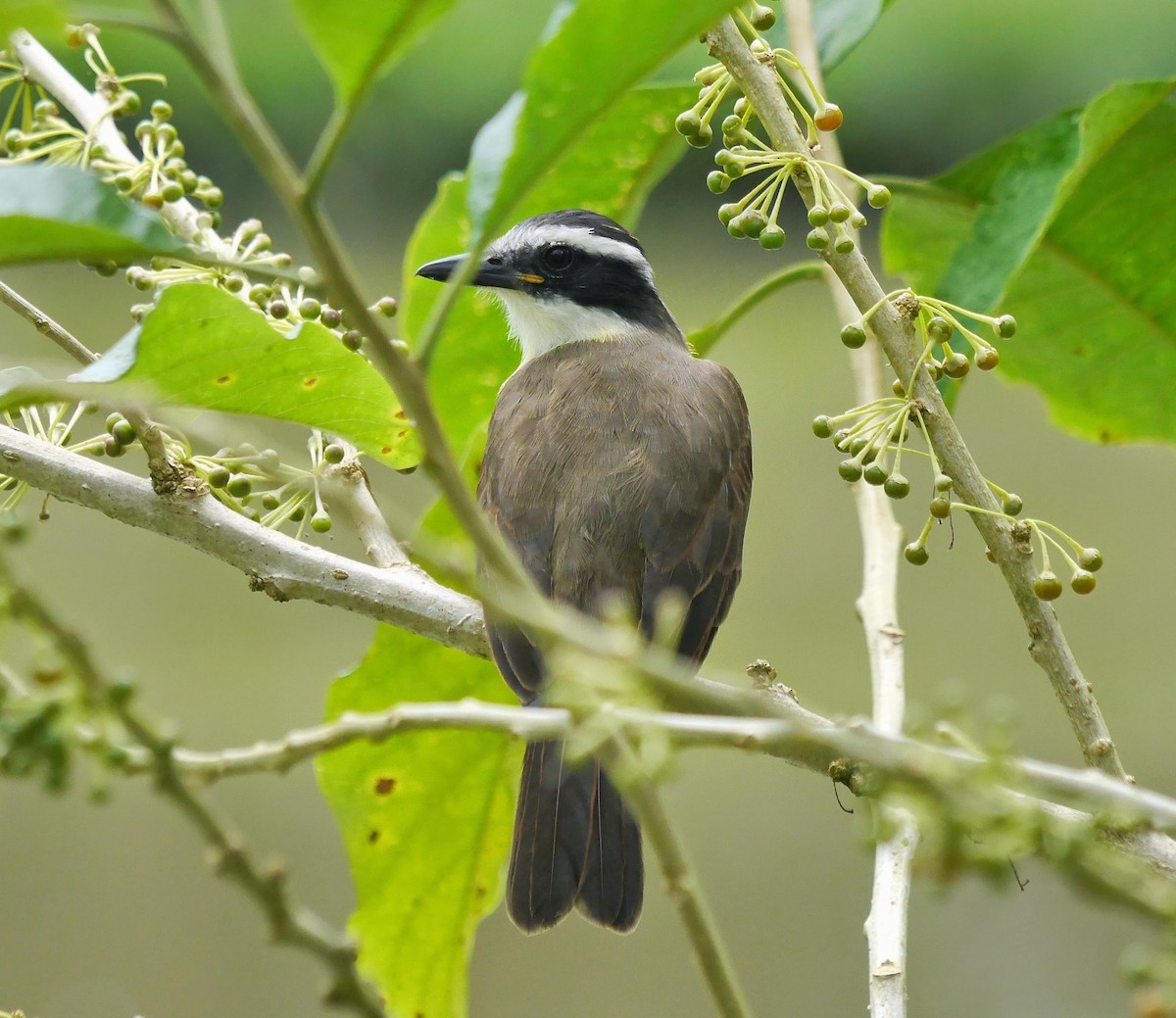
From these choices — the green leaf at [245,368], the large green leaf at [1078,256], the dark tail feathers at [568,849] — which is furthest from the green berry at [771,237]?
the dark tail feathers at [568,849]

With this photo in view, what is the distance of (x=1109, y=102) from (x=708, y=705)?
4.71 feet

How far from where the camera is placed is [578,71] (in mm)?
946

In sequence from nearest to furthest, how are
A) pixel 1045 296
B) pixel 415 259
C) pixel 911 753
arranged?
pixel 911 753 < pixel 1045 296 < pixel 415 259

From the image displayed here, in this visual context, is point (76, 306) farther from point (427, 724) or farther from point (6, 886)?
point (427, 724)

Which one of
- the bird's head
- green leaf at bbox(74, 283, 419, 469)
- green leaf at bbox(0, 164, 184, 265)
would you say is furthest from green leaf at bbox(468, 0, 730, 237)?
the bird's head

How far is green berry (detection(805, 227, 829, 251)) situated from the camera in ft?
4.53

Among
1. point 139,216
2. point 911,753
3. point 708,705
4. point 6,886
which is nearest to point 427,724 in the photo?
point 708,705

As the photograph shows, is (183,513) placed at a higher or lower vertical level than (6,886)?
lower

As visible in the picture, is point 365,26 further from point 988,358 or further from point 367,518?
point 367,518

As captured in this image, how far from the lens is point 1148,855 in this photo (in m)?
1.26

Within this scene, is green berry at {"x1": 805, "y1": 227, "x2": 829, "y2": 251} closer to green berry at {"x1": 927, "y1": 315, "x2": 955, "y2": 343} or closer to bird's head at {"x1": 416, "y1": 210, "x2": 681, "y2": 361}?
green berry at {"x1": 927, "y1": 315, "x2": 955, "y2": 343}

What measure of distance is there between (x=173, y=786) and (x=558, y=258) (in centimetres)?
229

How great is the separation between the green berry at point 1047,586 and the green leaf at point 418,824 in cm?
96

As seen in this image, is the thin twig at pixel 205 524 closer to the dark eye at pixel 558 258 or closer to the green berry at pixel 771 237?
the green berry at pixel 771 237
